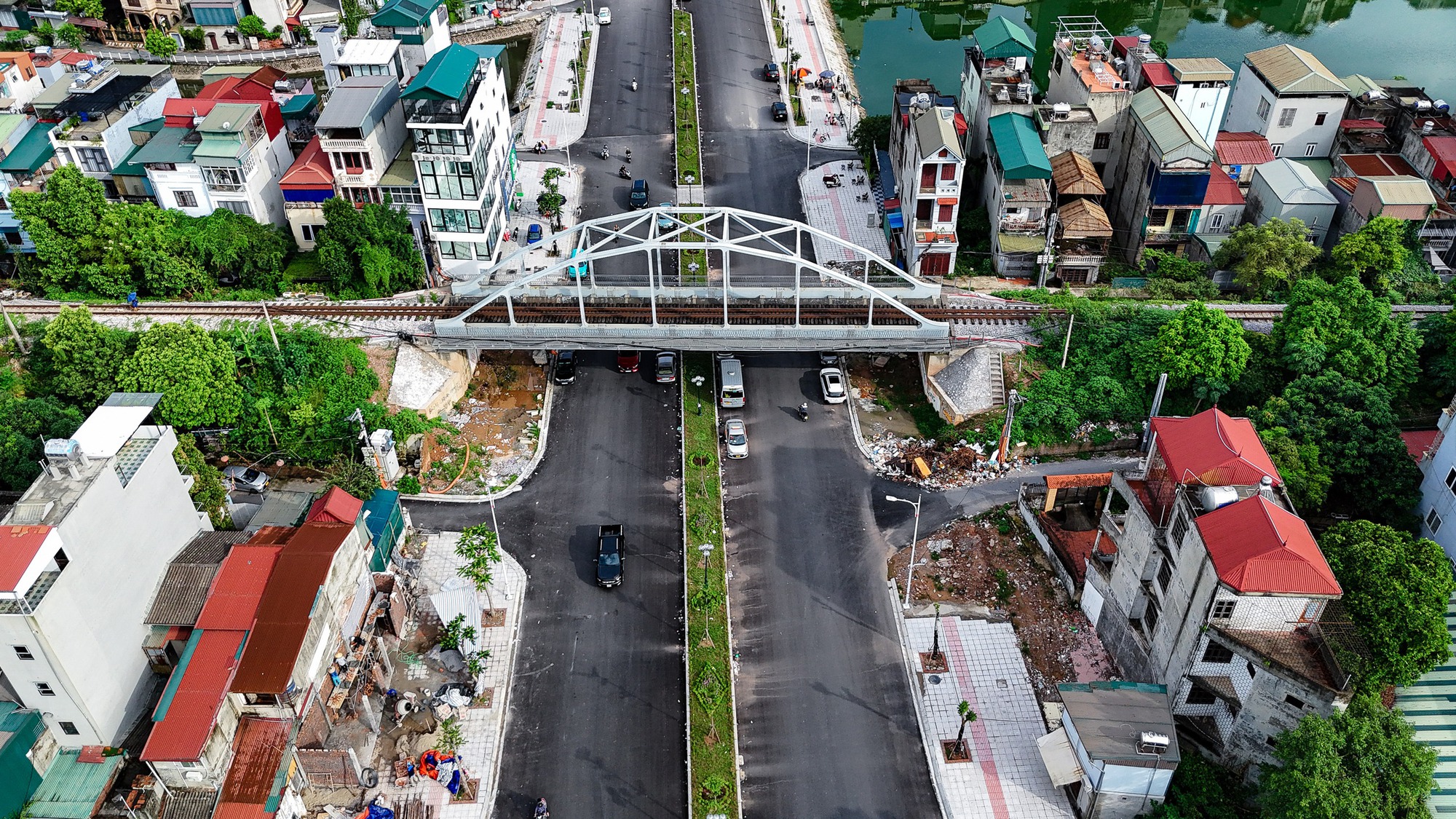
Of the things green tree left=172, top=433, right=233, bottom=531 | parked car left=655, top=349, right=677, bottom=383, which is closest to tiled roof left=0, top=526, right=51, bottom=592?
green tree left=172, top=433, right=233, bottom=531

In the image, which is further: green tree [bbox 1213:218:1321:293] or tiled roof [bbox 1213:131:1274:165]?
tiled roof [bbox 1213:131:1274:165]

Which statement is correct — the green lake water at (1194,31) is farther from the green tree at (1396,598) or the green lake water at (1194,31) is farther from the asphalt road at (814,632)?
the green tree at (1396,598)

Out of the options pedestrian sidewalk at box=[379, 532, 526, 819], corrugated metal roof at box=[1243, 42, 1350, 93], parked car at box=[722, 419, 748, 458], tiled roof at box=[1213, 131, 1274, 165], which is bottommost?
pedestrian sidewalk at box=[379, 532, 526, 819]

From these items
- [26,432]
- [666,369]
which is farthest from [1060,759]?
[26,432]

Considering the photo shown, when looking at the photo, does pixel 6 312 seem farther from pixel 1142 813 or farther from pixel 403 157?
pixel 1142 813

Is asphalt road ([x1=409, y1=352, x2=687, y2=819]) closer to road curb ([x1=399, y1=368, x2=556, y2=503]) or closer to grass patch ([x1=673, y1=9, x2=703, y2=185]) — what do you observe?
road curb ([x1=399, y1=368, x2=556, y2=503])

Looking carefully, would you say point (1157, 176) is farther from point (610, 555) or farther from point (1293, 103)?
point (610, 555)

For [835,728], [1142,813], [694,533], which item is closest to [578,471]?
[694,533]
